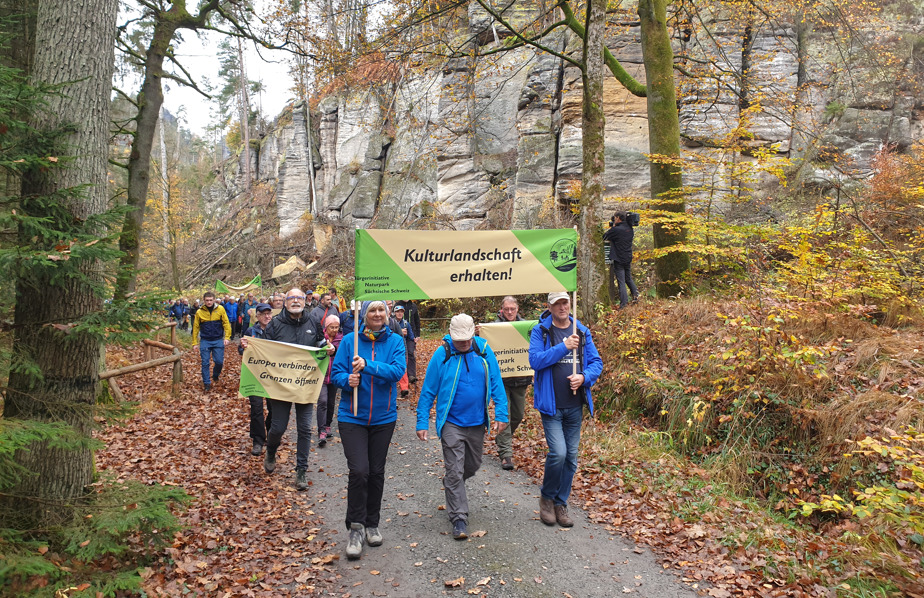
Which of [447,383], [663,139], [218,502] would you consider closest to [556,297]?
[447,383]

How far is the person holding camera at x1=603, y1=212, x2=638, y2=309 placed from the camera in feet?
34.2

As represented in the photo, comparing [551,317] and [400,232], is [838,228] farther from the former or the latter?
[400,232]

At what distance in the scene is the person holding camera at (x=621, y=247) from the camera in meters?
10.4

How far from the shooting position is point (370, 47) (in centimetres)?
1165

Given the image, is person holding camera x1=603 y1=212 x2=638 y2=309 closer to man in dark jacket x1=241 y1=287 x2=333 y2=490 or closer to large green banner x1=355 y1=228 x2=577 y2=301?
large green banner x1=355 y1=228 x2=577 y2=301

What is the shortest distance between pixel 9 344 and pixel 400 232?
3.30m

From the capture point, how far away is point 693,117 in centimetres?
1762

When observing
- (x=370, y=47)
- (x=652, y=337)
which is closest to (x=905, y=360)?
(x=652, y=337)

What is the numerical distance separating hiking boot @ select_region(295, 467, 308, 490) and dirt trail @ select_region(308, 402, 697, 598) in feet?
0.33

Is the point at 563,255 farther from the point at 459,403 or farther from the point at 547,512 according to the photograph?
the point at 547,512

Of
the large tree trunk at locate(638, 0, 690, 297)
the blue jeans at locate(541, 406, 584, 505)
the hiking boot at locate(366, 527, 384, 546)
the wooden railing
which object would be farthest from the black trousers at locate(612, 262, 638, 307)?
the wooden railing

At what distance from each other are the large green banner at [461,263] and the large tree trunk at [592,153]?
4211 mm

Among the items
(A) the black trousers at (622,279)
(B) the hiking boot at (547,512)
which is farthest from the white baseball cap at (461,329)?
(A) the black trousers at (622,279)

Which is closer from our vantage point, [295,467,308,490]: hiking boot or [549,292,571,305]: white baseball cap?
[549,292,571,305]: white baseball cap
